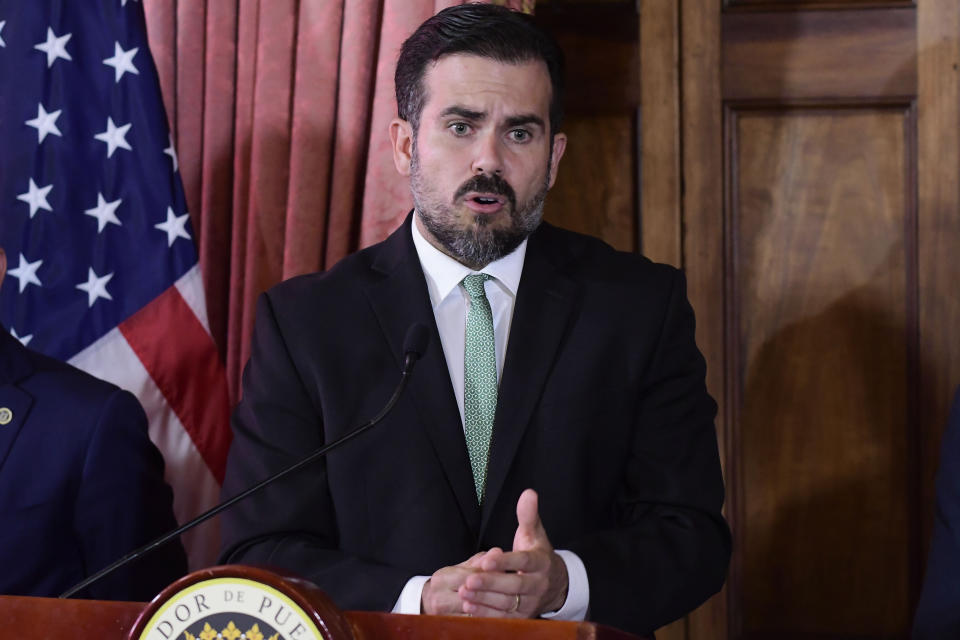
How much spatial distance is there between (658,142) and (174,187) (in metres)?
1.03

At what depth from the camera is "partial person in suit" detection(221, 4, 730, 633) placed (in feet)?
5.33

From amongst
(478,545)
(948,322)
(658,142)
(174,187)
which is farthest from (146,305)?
(948,322)

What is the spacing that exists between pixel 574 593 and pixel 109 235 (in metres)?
1.28

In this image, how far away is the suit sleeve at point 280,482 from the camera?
61.4 inches

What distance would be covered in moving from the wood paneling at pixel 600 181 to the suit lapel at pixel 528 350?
64cm

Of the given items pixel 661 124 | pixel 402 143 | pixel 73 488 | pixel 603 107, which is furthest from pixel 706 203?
pixel 73 488

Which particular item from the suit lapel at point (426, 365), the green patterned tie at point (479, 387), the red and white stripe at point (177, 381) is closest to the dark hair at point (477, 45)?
the suit lapel at point (426, 365)

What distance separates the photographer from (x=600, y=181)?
2.47 metres

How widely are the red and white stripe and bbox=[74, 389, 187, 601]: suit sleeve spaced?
0.24m

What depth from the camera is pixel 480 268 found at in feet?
5.94

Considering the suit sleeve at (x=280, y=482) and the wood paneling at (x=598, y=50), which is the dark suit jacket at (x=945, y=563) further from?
the wood paneling at (x=598, y=50)

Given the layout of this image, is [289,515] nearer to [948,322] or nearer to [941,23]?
[948,322]

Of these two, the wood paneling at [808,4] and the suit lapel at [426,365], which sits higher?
the wood paneling at [808,4]

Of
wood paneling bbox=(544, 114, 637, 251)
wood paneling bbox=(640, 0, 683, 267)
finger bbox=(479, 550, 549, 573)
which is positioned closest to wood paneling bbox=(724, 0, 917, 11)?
wood paneling bbox=(640, 0, 683, 267)
